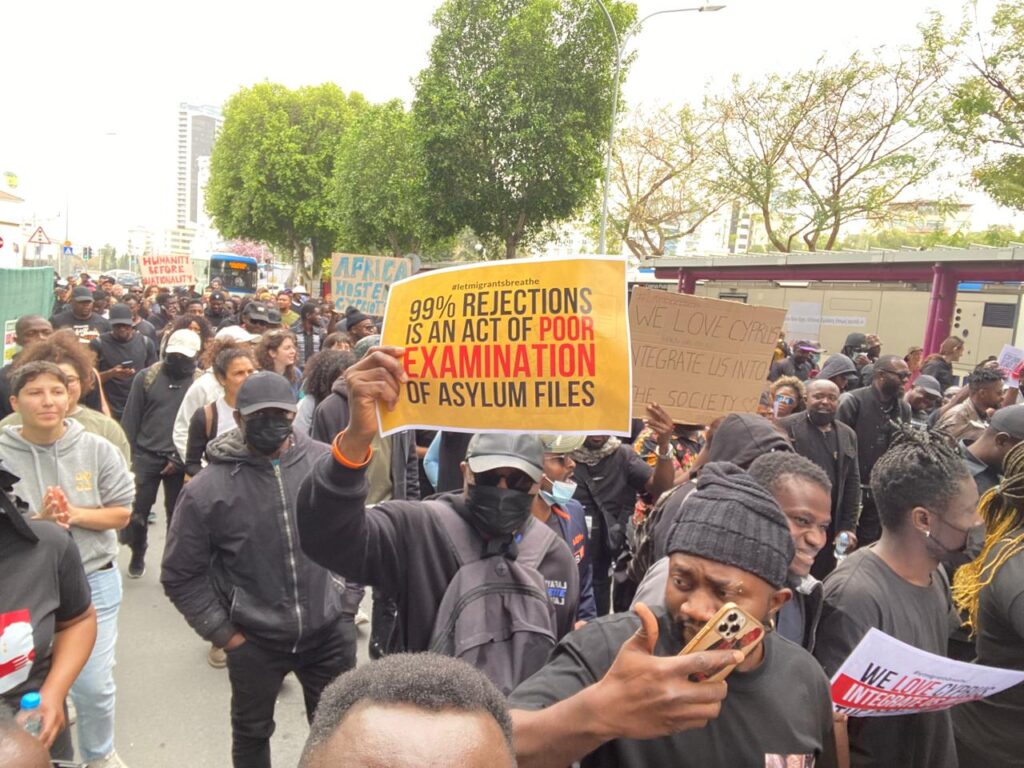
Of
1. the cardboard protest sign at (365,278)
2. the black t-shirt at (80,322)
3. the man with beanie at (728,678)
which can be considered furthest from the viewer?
the cardboard protest sign at (365,278)

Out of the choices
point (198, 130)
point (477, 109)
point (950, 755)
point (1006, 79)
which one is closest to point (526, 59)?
point (477, 109)

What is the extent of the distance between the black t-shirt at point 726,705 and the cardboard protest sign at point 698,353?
229 cm

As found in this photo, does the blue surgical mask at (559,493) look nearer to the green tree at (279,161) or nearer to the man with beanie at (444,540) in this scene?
the man with beanie at (444,540)

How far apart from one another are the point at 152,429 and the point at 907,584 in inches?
212

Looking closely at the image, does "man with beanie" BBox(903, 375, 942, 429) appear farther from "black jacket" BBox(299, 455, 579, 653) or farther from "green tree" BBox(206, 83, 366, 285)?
"green tree" BBox(206, 83, 366, 285)

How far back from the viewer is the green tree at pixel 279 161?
38469 millimetres

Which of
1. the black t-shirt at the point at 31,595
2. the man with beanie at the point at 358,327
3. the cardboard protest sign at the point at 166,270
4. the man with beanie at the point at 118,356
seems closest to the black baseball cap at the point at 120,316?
the man with beanie at the point at 118,356

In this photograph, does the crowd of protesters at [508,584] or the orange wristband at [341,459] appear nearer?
the crowd of protesters at [508,584]

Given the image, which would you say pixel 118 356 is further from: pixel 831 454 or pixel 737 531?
pixel 737 531

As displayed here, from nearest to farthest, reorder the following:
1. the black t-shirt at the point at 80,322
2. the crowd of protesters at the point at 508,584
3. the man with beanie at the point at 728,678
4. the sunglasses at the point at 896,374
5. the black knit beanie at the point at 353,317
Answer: the crowd of protesters at the point at 508,584 → the man with beanie at the point at 728,678 → the sunglasses at the point at 896,374 → the black knit beanie at the point at 353,317 → the black t-shirt at the point at 80,322

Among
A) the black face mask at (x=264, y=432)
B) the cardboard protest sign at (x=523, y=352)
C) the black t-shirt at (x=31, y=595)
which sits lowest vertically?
the black t-shirt at (x=31, y=595)

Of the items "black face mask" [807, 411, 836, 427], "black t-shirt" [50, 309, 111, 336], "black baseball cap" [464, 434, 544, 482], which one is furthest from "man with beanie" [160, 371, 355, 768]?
"black t-shirt" [50, 309, 111, 336]

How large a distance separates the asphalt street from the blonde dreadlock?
311cm

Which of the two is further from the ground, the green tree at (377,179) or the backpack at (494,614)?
the green tree at (377,179)
